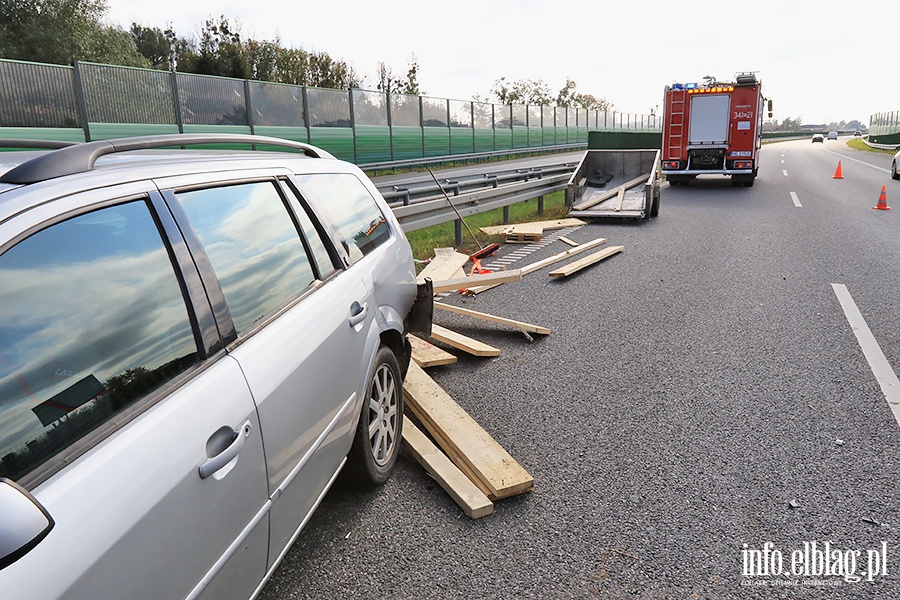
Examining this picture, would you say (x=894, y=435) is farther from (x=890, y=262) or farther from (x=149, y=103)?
(x=149, y=103)

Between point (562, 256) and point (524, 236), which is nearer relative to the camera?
point (562, 256)

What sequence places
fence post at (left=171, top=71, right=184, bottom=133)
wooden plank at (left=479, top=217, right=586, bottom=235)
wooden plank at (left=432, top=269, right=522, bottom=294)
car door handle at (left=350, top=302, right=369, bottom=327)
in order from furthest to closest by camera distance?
fence post at (left=171, top=71, right=184, bottom=133) → wooden plank at (left=479, top=217, right=586, bottom=235) → wooden plank at (left=432, top=269, right=522, bottom=294) → car door handle at (left=350, top=302, right=369, bottom=327)

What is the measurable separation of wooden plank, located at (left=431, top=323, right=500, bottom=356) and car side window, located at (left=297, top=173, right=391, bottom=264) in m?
1.66

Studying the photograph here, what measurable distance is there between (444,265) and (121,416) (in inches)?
290

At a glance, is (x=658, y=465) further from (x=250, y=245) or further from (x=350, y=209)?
(x=250, y=245)

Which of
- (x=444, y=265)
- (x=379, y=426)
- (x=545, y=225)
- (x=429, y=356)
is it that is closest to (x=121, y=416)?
(x=379, y=426)

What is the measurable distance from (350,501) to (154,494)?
1.95 metres

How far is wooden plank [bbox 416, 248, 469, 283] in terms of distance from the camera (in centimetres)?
851

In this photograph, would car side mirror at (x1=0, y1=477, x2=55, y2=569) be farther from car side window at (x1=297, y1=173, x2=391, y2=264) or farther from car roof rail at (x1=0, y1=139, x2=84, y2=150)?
car side window at (x1=297, y1=173, x2=391, y2=264)

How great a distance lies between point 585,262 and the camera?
31.3ft

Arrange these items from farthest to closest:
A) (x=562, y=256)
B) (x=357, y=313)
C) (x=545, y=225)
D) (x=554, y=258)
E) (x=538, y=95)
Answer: (x=538, y=95) → (x=545, y=225) → (x=562, y=256) → (x=554, y=258) → (x=357, y=313)

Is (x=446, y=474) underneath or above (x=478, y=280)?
underneath

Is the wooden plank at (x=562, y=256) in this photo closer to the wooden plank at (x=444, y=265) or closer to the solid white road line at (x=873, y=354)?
the wooden plank at (x=444, y=265)

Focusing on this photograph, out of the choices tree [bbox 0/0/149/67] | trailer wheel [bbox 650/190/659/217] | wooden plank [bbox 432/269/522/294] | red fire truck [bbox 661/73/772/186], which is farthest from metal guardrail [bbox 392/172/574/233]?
tree [bbox 0/0/149/67]
